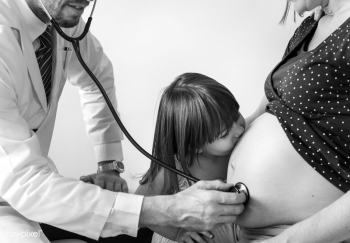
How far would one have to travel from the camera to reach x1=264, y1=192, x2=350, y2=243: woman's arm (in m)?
1.05

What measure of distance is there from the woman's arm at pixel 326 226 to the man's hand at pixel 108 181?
803mm

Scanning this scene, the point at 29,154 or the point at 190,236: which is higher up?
the point at 29,154

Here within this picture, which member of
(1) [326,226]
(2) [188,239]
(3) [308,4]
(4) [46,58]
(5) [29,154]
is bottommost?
(2) [188,239]

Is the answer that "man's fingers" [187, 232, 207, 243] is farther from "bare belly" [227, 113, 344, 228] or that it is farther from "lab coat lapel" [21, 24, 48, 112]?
"lab coat lapel" [21, 24, 48, 112]

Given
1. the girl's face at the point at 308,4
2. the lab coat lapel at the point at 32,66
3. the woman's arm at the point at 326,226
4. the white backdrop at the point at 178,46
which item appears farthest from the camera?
the white backdrop at the point at 178,46

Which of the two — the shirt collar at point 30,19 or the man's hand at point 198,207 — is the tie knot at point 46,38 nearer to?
the shirt collar at point 30,19

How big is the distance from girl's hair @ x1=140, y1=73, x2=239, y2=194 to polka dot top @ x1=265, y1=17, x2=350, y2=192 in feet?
0.67

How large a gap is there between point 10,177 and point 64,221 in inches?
6.7

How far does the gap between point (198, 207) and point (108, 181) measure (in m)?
0.69

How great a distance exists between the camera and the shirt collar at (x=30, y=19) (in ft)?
4.74

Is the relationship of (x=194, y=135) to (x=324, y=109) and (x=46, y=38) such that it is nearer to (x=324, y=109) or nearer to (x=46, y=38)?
(x=324, y=109)

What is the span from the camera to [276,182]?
119cm

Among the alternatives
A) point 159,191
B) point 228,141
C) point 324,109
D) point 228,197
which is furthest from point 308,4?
point 159,191

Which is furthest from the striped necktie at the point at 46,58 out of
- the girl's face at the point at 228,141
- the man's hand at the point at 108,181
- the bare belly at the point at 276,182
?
the bare belly at the point at 276,182
